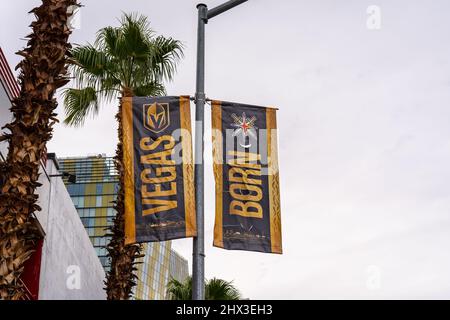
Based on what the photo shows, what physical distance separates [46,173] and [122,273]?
14.4ft

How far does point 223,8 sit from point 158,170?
2881mm

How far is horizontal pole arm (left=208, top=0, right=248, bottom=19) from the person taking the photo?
1057cm

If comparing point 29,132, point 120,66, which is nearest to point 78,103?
point 120,66

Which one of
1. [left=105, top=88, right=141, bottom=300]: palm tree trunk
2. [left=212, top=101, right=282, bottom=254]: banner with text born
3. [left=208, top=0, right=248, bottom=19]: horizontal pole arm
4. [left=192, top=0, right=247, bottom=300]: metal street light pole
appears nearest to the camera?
[left=192, top=0, right=247, bottom=300]: metal street light pole

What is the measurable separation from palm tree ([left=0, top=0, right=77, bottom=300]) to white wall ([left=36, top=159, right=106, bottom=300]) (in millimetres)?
7529

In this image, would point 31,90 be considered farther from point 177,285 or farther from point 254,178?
point 177,285

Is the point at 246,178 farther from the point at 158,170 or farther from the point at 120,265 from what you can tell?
the point at 120,265

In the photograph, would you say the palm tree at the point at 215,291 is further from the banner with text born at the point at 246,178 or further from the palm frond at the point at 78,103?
the banner with text born at the point at 246,178

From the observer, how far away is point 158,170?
9.18 metres

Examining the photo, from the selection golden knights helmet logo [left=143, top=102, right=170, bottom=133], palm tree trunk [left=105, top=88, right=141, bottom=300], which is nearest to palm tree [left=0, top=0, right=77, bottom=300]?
golden knights helmet logo [left=143, top=102, right=170, bottom=133]

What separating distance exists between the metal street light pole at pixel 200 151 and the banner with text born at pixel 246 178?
0.21m

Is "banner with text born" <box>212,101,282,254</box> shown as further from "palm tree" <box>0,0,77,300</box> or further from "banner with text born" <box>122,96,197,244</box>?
"palm tree" <box>0,0,77,300</box>

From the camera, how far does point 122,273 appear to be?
52.0 feet


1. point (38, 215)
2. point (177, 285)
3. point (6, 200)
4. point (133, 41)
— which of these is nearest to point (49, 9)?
point (6, 200)
